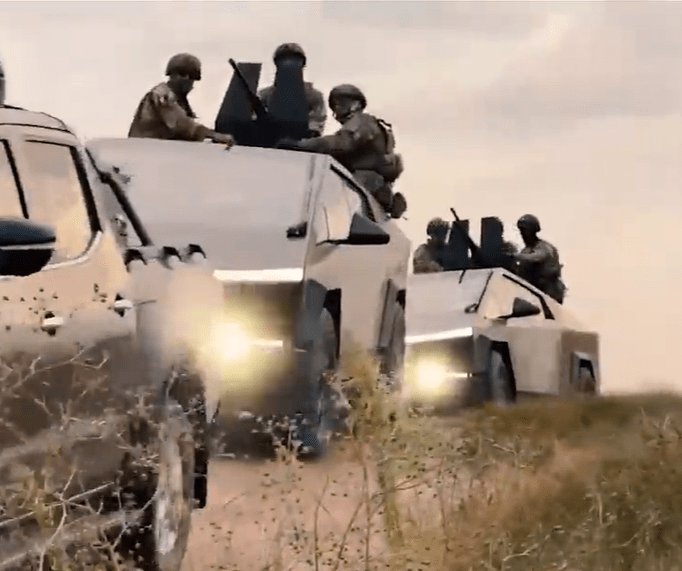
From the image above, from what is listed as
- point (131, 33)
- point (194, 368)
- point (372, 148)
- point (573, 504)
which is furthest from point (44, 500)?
point (372, 148)

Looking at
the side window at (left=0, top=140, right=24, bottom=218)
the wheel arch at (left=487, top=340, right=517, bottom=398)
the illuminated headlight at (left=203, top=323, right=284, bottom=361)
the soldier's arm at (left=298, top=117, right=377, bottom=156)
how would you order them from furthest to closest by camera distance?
the wheel arch at (left=487, top=340, right=517, bottom=398) → the soldier's arm at (left=298, top=117, right=377, bottom=156) → the illuminated headlight at (left=203, top=323, right=284, bottom=361) → the side window at (left=0, top=140, right=24, bottom=218)

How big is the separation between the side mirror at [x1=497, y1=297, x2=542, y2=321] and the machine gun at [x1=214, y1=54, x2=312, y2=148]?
3.77 ft

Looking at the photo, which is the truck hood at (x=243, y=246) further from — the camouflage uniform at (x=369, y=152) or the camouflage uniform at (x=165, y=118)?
the camouflage uniform at (x=369, y=152)

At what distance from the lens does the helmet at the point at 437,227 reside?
4434 mm

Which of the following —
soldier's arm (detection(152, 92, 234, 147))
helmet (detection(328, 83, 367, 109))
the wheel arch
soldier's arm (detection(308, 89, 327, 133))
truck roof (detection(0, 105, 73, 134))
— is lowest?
the wheel arch

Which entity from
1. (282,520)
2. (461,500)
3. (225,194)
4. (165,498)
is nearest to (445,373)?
(225,194)

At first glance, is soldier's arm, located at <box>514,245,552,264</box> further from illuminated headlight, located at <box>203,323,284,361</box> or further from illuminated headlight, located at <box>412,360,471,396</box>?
illuminated headlight, located at <box>203,323,284,361</box>

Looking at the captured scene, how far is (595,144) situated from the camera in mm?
4512

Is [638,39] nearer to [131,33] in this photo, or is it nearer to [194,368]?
[131,33]

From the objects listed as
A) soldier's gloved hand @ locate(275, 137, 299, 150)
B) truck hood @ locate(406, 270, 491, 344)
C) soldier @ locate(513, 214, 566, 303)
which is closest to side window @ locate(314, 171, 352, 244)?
soldier's gloved hand @ locate(275, 137, 299, 150)

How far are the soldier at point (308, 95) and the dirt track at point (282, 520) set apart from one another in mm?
1738

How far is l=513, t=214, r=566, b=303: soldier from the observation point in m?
4.70

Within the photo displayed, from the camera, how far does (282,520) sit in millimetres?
2324

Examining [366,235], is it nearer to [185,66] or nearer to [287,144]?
[287,144]
